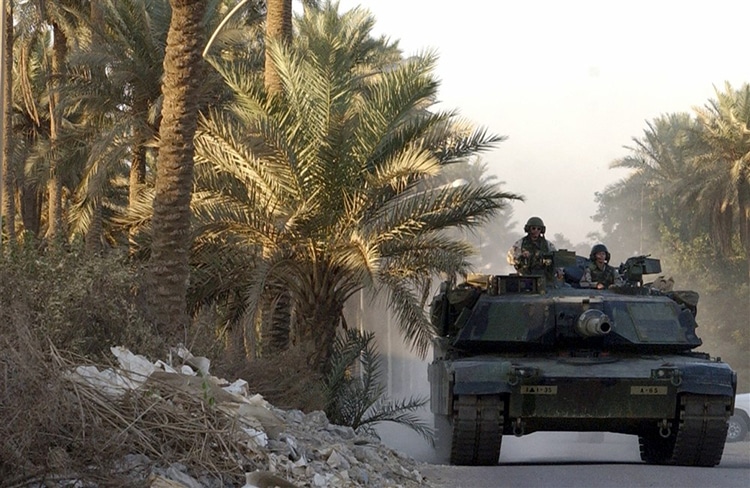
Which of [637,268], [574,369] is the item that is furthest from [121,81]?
[574,369]

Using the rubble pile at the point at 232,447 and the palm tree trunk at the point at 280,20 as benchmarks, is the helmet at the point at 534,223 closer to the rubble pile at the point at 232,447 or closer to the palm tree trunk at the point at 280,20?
the rubble pile at the point at 232,447

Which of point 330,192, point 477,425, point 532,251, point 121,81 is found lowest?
point 477,425

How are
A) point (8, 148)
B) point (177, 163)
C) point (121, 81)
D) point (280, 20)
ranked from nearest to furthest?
point (177, 163) < point (280, 20) < point (121, 81) < point (8, 148)

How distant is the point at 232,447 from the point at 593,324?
19.6ft

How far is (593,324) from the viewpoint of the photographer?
14.2m

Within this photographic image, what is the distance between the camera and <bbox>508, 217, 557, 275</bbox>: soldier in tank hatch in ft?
51.9

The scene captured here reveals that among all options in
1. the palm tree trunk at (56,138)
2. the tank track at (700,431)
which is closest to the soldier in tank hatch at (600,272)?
the tank track at (700,431)

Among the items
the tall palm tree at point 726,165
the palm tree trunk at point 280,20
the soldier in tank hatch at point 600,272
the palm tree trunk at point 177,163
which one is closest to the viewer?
the soldier in tank hatch at point 600,272

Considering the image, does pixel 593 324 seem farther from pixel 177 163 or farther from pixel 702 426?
pixel 177 163

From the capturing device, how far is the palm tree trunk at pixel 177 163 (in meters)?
16.5

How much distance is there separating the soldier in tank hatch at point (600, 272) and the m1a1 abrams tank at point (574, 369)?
262mm

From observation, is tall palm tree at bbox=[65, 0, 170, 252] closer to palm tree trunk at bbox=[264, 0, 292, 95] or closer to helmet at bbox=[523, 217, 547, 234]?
palm tree trunk at bbox=[264, 0, 292, 95]

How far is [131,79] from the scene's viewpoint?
27594 millimetres

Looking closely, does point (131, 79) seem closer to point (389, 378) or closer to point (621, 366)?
point (621, 366)
